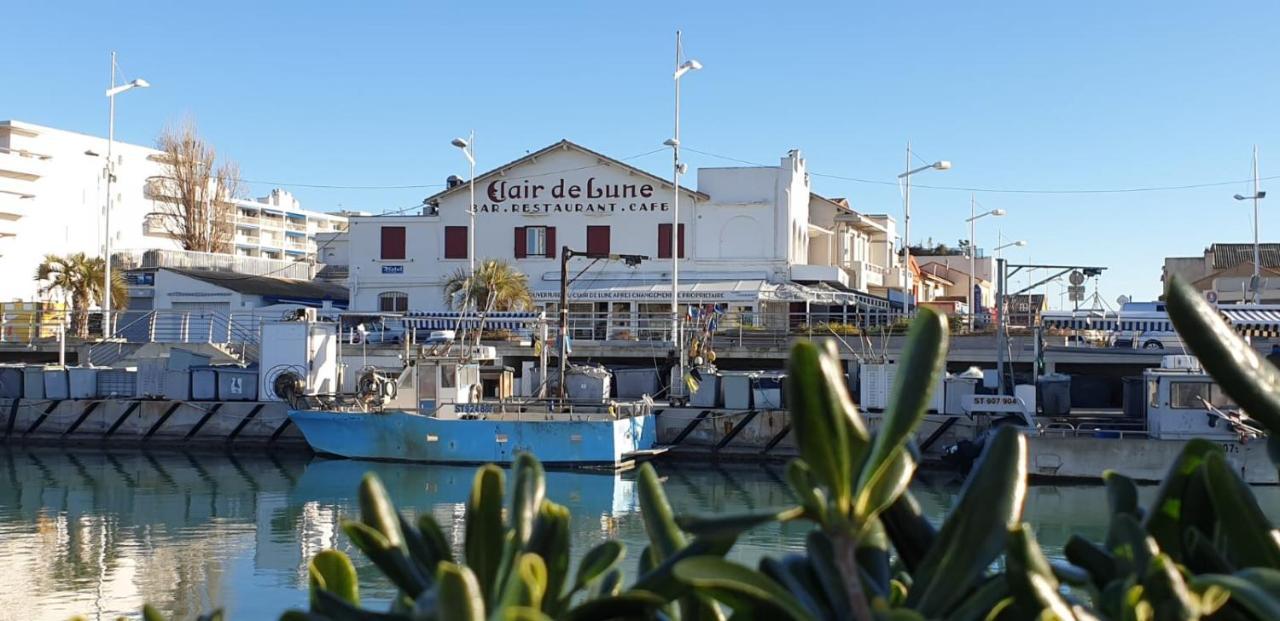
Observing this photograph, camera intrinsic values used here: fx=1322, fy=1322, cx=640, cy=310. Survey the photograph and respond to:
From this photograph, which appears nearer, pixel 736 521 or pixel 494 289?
pixel 736 521

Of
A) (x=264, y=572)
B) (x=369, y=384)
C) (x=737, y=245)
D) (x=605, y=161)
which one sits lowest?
(x=264, y=572)

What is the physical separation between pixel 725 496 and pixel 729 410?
638cm

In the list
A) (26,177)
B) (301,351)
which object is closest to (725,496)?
(301,351)

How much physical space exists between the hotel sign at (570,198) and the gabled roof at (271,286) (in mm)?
11346

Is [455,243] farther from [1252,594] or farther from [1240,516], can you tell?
[1252,594]

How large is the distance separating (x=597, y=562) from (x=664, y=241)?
49066 millimetres

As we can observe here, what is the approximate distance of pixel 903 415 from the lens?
97.5 inches

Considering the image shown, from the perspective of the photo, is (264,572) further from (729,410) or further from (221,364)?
(221,364)

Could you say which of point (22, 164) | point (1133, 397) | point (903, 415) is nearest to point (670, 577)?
point (903, 415)

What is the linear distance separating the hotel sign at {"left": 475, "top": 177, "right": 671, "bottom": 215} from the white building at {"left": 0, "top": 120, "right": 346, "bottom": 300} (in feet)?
88.1

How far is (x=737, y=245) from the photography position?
168 feet

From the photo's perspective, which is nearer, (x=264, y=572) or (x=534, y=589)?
(x=534, y=589)

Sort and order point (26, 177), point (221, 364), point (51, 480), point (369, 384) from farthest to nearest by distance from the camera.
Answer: point (26, 177), point (221, 364), point (369, 384), point (51, 480)

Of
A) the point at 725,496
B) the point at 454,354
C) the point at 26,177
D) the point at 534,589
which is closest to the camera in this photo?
the point at 534,589
